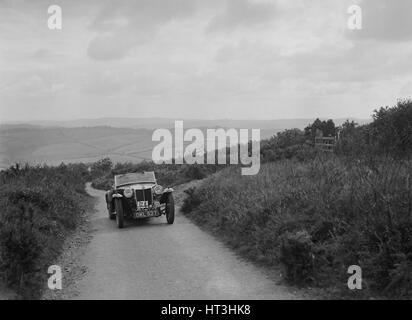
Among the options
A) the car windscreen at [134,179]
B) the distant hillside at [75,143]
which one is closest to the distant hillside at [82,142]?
the distant hillside at [75,143]

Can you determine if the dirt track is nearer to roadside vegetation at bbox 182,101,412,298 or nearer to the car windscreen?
roadside vegetation at bbox 182,101,412,298

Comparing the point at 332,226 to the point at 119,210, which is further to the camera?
the point at 119,210

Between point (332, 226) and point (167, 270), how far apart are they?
3308mm

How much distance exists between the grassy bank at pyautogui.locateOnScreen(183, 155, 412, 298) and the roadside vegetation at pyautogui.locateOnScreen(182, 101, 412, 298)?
0.05 ft

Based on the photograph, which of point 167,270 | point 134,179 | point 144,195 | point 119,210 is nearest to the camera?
point 167,270

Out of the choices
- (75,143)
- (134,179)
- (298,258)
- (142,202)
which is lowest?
(298,258)

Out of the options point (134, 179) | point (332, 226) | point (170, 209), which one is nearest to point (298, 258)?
point (332, 226)

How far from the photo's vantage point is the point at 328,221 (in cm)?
945

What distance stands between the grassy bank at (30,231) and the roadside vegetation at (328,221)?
423 centimetres

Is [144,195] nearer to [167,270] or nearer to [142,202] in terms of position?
[142,202]

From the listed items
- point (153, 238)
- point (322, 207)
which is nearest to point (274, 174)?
point (153, 238)

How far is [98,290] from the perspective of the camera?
8391 millimetres

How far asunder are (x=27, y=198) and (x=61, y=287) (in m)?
6.99
